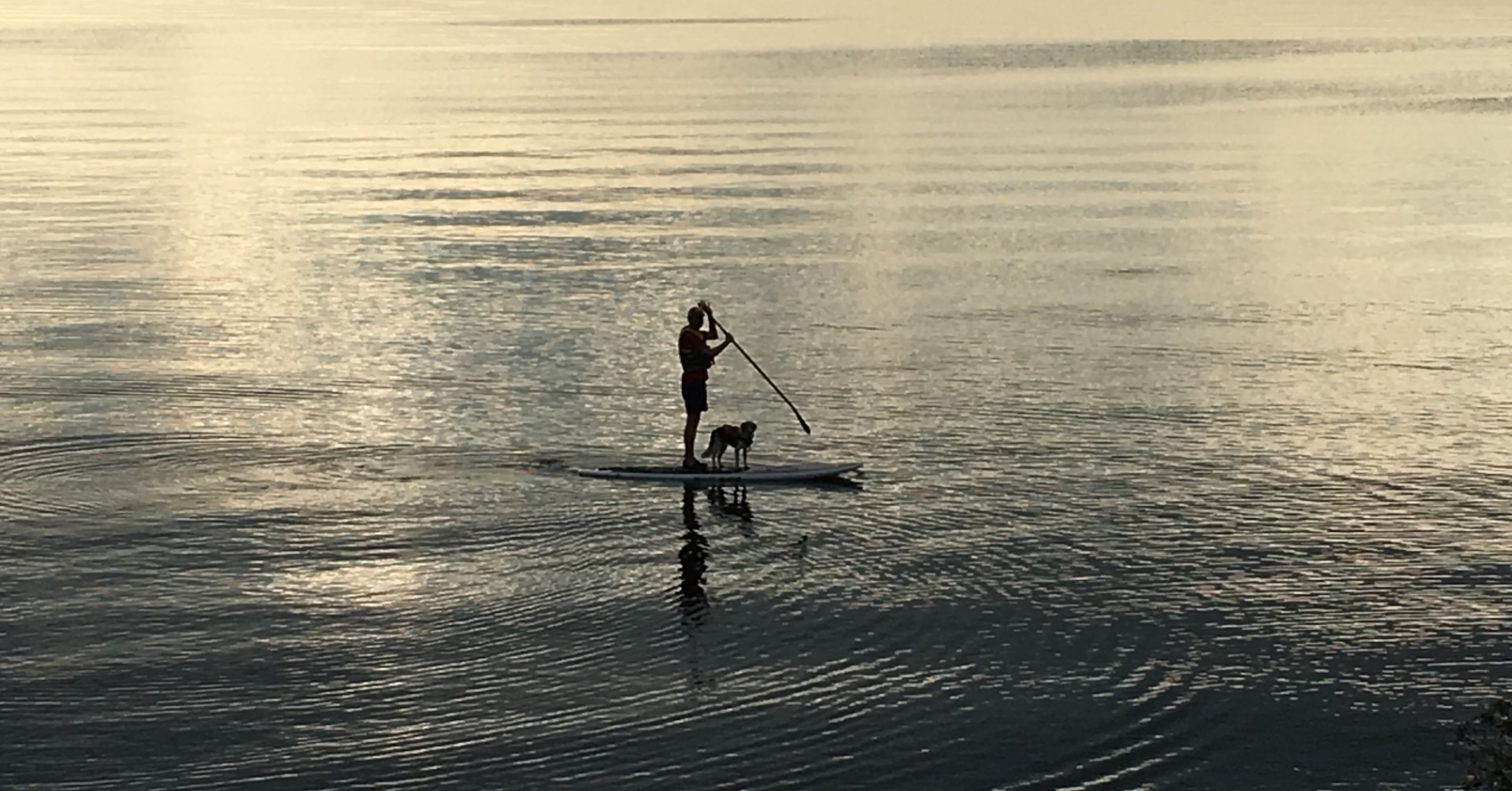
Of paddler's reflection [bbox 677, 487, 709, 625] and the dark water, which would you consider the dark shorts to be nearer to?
paddler's reflection [bbox 677, 487, 709, 625]

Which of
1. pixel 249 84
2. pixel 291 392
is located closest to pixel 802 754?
pixel 291 392

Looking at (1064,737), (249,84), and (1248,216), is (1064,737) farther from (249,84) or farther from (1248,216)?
(249,84)

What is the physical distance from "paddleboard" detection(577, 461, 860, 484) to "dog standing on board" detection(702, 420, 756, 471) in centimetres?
18

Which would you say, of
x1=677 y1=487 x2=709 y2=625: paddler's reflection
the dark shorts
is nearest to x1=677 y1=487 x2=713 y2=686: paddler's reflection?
x1=677 y1=487 x2=709 y2=625: paddler's reflection

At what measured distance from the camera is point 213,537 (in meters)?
Result: 23.9

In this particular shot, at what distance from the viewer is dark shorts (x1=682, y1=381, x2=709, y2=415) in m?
27.0

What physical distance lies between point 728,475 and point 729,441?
43 centimetres

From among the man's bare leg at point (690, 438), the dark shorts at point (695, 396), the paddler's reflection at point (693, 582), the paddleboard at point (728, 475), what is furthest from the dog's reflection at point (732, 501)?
the dark shorts at point (695, 396)

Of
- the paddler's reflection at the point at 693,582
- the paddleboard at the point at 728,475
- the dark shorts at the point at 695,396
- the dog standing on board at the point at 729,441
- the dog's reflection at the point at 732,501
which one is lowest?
the paddler's reflection at the point at 693,582

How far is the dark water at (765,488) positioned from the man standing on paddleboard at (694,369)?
1.12m

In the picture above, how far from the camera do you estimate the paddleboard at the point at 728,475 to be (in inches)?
1036

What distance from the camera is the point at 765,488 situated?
2652cm

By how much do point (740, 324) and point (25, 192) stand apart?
28.9 metres

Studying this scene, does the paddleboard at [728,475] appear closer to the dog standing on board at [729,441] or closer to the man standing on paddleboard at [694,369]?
the dog standing on board at [729,441]
